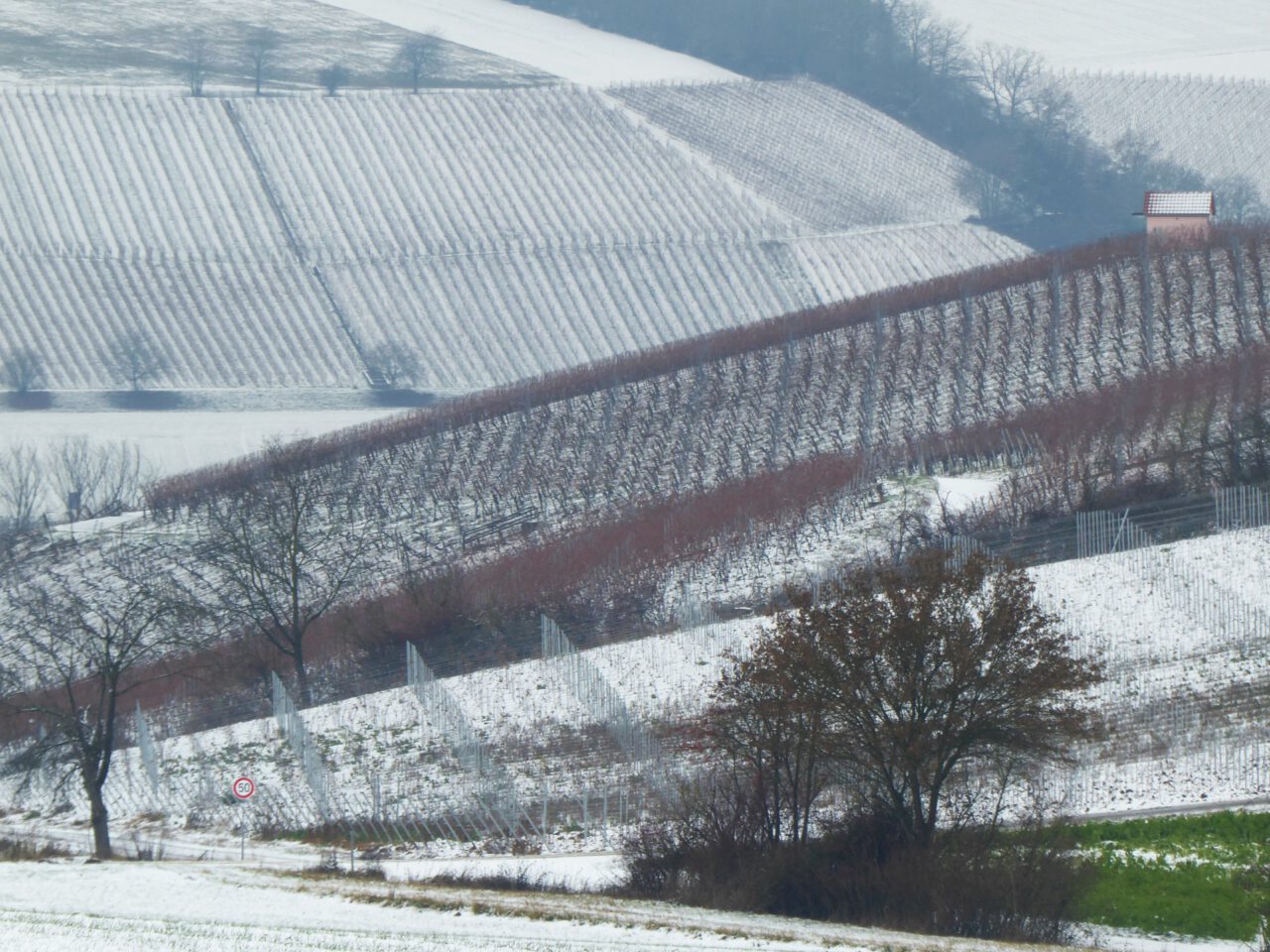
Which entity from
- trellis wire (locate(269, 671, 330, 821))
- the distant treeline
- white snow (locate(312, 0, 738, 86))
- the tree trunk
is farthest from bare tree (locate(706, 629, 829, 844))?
white snow (locate(312, 0, 738, 86))

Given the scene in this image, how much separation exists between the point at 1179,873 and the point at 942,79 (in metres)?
133

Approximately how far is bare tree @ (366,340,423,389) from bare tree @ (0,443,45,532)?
56.8 ft

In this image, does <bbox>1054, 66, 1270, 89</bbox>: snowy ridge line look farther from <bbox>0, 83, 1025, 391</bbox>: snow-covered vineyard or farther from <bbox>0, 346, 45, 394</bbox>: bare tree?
<bbox>0, 346, 45, 394</bbox>: bare tree

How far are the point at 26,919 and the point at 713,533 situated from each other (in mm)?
24904

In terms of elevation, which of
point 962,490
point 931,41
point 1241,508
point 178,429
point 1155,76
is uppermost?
point 931,41

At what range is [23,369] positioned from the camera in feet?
288

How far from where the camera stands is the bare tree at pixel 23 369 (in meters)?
86.8

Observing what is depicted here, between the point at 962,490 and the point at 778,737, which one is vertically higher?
the point at 962,490

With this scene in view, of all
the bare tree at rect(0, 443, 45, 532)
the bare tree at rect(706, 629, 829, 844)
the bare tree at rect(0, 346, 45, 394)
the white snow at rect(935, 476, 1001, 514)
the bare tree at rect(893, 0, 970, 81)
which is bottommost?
the bare tree at rect(706, 629, 829, 844)

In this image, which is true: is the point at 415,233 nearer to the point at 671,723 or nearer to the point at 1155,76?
the point at 1155,76

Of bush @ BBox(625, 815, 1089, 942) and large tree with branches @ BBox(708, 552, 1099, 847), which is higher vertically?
large tree with branches @ BBox(708, 552, 1099, 847)

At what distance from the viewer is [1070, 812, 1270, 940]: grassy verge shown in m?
23.1

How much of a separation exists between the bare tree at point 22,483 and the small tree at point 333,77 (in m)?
54.6

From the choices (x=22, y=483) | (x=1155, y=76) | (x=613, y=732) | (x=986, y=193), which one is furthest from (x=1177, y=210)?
(x=1155, y=76)
